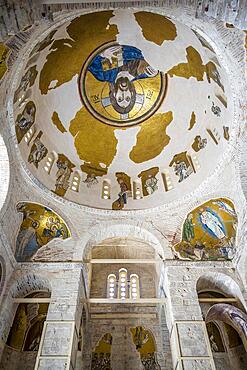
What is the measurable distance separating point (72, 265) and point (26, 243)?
1954 millimetres

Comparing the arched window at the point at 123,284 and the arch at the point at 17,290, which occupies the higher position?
the arched window at the point at 123,284

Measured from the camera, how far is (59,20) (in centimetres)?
894

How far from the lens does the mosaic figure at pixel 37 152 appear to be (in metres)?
12.1

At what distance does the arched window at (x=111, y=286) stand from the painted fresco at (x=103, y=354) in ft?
Result: 5.97

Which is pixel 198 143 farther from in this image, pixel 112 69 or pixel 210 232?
pixel 112 69

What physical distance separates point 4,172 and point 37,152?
2.12 m

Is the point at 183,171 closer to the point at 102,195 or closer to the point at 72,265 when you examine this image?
the point at 102,195

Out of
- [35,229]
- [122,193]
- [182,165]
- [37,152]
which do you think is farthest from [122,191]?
[35,229]

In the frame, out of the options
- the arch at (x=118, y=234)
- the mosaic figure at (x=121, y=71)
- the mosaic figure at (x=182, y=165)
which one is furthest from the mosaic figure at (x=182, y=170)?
the mosaic figure at (x=121, y=71)

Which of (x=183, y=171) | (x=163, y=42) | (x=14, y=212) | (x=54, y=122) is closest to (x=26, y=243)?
(x=14, y=212)

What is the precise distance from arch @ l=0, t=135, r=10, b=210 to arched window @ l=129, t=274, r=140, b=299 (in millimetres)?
7917

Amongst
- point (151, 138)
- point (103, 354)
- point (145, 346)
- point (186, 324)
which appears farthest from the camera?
point (151, 138)

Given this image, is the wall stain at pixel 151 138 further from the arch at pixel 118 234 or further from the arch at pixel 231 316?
the arch at pixel 231 316

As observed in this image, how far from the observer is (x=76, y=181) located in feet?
45.2
